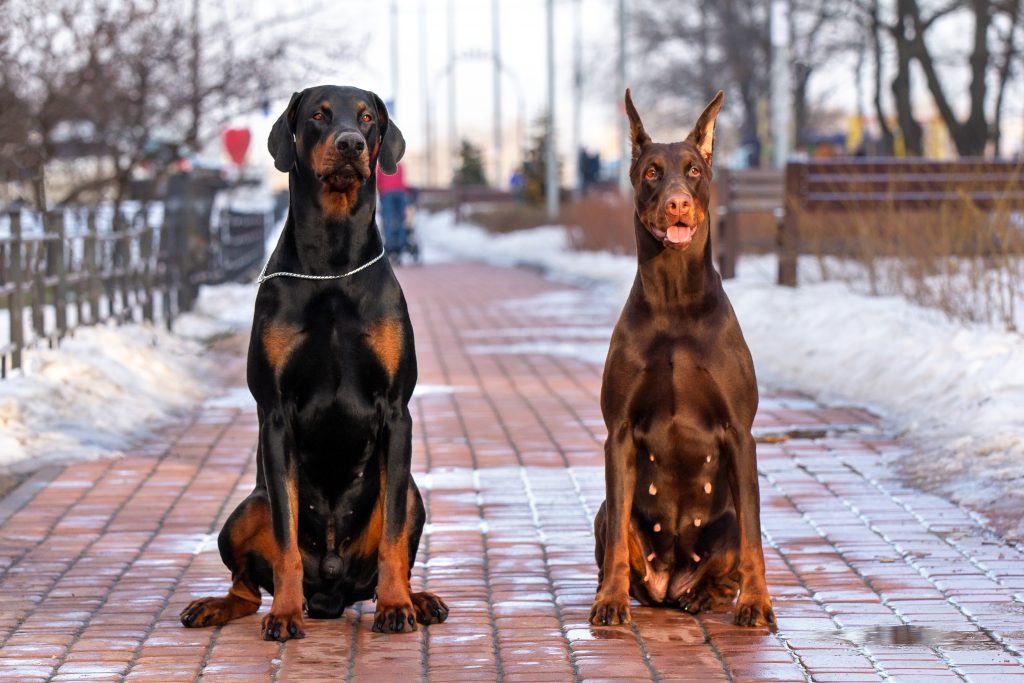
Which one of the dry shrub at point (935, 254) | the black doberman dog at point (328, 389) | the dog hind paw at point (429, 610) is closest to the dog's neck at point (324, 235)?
the black doberman dog at point (328, 389)

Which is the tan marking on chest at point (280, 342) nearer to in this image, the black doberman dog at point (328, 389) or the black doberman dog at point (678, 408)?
the black doberman dog at point (328, 389)

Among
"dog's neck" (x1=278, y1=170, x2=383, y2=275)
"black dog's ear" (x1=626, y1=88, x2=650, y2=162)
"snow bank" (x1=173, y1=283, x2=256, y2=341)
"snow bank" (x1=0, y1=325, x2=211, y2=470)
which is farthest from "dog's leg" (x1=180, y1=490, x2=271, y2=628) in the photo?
"snow bank" (x1=173, y1=283, x2=256, y2=341)

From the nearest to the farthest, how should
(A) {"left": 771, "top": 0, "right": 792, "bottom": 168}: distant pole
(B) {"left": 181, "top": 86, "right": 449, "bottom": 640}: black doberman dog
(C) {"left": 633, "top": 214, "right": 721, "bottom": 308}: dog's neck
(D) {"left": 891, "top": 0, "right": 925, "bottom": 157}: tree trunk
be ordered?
1. (B) {"left": 181, "top": 86, "right": 449, "bottom": 640}: black doberman dog
2. (C) {"left": 633, "top": 214, "right": 721, "bottom": 308}: dog's neck
3. (A) {"left": 771, "top": 0, "right": 792, "bottom": 168}: distant pole
4. (D) {"left": 891, "top": 0, "right": 925, "bottom": 157}: tree trunk

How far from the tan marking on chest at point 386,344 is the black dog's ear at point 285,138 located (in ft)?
1.95

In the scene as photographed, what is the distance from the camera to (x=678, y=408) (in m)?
5.40

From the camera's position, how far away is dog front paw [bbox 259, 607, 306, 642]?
17.2 ft

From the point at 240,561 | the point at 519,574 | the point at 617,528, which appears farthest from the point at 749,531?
the point at 240,561

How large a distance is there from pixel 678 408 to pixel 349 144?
1303mm

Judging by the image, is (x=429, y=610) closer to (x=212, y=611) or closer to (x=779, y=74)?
(x=212, y=611)

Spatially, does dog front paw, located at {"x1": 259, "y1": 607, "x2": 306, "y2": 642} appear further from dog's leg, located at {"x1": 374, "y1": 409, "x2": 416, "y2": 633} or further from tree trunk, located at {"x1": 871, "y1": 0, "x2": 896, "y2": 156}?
tree trunk, located at {"x1": 871, "y1": 0, "x2": 896, "y2": 156}

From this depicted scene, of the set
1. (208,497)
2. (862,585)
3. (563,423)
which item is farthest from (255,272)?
(862,585)

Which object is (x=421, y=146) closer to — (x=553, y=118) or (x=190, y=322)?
(x=553, y=118)

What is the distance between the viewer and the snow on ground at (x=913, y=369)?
322 inches

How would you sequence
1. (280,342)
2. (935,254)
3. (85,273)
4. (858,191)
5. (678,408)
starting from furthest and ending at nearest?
(858,191) < (935,254) < (85,273) < (678,408) < (280,342)
